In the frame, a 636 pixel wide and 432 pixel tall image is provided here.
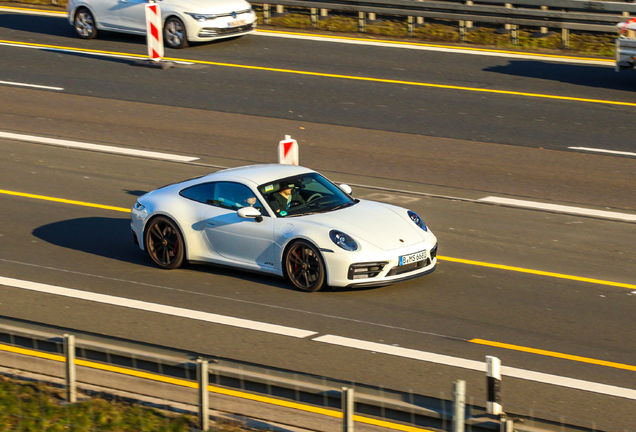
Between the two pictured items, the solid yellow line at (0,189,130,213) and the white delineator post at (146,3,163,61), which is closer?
the solid yellow line at (0,189,130,213)

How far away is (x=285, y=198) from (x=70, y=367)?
4.54 meters

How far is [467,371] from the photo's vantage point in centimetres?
851

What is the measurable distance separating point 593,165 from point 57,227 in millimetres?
9051

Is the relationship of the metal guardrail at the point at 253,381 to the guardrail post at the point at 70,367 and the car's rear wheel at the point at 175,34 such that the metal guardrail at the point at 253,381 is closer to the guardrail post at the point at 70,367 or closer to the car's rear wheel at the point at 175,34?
the guardrail post at the point at 70,367

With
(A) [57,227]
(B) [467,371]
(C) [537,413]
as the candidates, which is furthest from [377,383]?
(A) [57,227]

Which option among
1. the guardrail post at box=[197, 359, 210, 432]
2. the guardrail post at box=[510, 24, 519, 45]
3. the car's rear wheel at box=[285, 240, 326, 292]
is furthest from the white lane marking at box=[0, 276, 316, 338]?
→ the guardrail post at box=[510, 24, 519, 45]

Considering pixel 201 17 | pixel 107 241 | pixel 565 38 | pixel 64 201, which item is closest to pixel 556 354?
pixel 107 241

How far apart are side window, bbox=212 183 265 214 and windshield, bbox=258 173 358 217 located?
141 mm

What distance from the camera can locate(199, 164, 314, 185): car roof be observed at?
11.5 meters

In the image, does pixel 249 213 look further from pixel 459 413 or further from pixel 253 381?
pixel 459 413

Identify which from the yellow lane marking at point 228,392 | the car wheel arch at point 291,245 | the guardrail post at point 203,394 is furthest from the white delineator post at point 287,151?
the guardrail post at point 203,394

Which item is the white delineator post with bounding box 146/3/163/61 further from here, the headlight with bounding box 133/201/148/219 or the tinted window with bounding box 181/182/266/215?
the tinted window with bounding box 181/182/266/215

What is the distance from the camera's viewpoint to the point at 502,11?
24.5m

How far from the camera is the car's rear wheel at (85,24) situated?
2594cm
